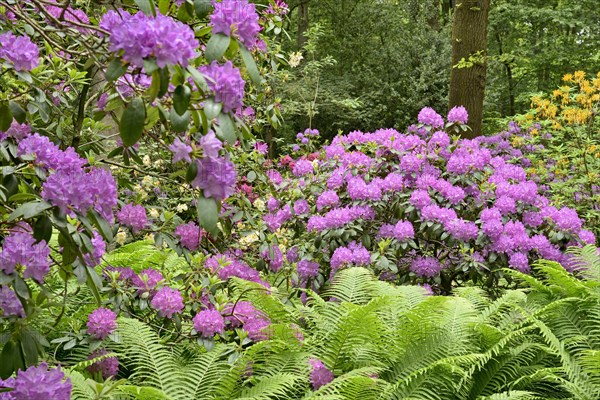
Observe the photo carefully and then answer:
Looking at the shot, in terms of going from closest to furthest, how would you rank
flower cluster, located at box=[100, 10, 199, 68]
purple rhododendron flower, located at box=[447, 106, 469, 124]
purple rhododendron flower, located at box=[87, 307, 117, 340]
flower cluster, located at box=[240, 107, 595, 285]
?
flower cluster, located at box=[100, 10, 199, 68] → purple rhododendron flower, located at box=[87, 307, 117, 340] → flower cluster, located at box=[240, 107, 595, 285] → purple rhododendron flower, located at box=[447, 106, 469, 124]

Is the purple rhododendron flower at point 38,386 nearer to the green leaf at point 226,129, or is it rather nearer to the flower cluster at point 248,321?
the green leaf at point 226,129

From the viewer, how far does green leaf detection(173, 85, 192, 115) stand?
1.17 metres

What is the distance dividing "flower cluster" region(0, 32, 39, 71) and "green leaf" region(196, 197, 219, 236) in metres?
0.56

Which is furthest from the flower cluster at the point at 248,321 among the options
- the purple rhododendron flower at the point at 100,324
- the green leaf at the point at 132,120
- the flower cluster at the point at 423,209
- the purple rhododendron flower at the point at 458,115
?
the purple rhododendron flower at the point at 458,115

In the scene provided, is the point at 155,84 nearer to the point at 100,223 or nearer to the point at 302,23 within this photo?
the point at 100,223

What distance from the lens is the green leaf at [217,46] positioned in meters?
1.22

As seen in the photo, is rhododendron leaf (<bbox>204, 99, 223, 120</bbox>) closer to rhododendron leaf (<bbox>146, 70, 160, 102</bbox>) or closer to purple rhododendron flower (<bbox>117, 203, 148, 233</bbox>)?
rhododendron leaf (<bbox>146, 70, 160, 102</bbox>)

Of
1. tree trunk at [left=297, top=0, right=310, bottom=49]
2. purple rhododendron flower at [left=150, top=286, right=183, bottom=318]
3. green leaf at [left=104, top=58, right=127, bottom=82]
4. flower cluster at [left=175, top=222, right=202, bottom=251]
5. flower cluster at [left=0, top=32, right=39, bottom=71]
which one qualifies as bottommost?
purple rhododendron flower at [left=150, top=286, right=183, bottom=318]

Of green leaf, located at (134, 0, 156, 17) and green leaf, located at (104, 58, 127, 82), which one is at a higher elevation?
green leaf, located at (134, 0, 156, 17)

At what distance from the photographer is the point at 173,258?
3805mm

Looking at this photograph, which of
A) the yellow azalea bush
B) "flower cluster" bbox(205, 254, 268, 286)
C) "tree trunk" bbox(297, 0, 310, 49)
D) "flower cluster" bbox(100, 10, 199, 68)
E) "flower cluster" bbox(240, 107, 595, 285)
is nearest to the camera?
"flower cluster" bbox(100, 10, 199, 68)

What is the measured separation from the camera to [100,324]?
2533mm

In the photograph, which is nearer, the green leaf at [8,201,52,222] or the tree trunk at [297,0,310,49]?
the green leaf at [8,201,52,222]

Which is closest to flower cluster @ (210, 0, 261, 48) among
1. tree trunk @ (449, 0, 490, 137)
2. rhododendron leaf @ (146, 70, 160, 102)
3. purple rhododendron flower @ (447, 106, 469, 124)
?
rhododendron leaf @ (146, 70, 160, 102)
